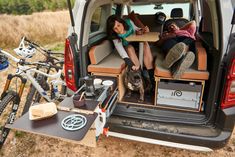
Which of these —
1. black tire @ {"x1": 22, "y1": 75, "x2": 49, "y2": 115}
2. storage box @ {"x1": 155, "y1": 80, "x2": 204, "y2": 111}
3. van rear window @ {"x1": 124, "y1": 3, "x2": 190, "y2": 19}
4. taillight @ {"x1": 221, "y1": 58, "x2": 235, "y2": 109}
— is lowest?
black tire @ {"x1": 22, "y1": 75, "x2": 49, "y2": 115}

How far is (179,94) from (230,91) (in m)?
0.47

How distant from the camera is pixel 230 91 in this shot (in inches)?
59.7

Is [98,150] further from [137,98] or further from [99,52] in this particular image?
[99,52]

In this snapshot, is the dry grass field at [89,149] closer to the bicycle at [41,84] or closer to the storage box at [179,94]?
the bicycle at [41,84]

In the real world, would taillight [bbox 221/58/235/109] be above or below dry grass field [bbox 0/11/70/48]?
above

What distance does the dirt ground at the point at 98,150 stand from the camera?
6.89 feet

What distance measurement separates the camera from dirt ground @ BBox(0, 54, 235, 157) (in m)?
2.10

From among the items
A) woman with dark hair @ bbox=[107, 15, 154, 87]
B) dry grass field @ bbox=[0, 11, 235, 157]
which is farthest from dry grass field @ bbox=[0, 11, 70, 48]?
woman with dark hair @ bbox=[107, 15, 154, 87]

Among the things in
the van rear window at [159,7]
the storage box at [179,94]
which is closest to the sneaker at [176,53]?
the storage box at [179,94]

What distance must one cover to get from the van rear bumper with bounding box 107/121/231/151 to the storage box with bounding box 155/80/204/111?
39cm

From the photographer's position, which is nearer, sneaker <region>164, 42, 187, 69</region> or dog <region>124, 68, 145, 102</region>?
sneaker <region>164, 42, 187, 69</region>

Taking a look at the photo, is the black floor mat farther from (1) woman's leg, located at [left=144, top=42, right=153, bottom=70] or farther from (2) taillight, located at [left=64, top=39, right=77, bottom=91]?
(2) taillight, located at [left=64, top=39, right=77, bottom=91]

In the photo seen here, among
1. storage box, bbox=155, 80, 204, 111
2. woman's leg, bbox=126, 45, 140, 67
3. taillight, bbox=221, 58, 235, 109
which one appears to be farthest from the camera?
woman's leg, bbox=126, 45, 140, 67

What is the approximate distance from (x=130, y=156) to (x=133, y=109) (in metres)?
0.58
